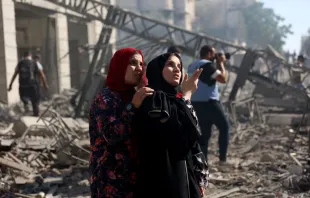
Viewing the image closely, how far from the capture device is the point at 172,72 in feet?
9.28

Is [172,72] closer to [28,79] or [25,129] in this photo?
[25,129]

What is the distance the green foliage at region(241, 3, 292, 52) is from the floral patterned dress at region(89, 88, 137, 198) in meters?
57.3

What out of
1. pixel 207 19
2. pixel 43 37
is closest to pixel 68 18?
pixel 43 37

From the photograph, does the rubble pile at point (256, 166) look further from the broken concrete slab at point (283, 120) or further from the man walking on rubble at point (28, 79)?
the man walking on rubble at point (28, 79)

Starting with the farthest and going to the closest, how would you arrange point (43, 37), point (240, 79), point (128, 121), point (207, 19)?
point (207, 19), point (43, 37), point (240, 79), point (128, 121)

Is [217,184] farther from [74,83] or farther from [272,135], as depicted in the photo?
[74,83]

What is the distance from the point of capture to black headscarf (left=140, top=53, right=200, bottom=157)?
2.66 m

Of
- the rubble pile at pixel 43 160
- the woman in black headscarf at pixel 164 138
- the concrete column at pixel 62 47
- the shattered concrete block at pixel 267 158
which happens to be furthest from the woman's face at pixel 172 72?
the concrete column at pixel 62 47

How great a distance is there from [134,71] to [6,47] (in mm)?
12203

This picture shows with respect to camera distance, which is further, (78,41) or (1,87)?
(78,41)

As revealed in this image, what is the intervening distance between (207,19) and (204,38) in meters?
57.0

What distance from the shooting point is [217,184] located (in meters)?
6.32

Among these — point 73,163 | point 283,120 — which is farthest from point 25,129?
point 283,120

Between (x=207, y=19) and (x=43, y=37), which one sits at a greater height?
(x=207, y=19)
